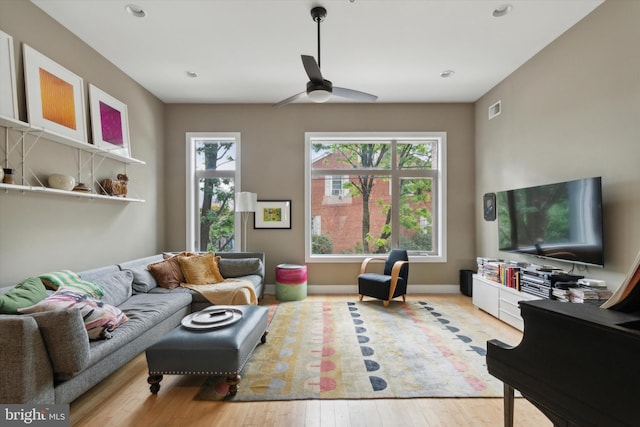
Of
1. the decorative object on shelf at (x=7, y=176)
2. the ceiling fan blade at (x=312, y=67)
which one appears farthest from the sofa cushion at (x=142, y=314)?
the ceiling fan blade at (x=312, y=67)

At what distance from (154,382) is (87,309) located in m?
0.69

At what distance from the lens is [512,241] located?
3777 mm

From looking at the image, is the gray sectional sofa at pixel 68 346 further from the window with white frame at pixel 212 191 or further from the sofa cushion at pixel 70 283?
the window with white frame at pixel 212 191

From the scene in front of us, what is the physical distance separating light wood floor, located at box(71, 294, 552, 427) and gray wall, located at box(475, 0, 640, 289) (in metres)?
1.79

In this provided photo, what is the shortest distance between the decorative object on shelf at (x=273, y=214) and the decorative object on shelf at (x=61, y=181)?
2.59 metres

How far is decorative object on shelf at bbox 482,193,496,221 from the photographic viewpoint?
4.42 m

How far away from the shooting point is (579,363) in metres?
1.09

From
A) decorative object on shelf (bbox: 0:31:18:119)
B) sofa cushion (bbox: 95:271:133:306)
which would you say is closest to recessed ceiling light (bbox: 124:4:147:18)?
decorative object on shelf (bbox: 0:31:18:119)

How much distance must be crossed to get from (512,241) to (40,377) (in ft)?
14.8

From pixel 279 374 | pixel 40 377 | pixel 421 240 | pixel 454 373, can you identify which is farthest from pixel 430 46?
pixel 40 377

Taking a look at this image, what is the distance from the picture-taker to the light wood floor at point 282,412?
1.84 metres

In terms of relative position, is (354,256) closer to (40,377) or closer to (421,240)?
(421,240)

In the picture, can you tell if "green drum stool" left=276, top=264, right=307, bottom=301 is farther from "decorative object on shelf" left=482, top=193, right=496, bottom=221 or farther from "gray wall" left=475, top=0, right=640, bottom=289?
"gray wall" left=475, top=0, right=640, bottom=289

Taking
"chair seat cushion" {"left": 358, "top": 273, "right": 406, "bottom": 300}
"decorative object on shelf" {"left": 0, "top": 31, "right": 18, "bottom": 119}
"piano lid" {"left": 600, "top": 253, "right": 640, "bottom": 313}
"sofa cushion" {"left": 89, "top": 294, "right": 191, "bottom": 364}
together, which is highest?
"decorative object on shelf" {"left": 0, "top": 31, "right": 18, "bottom": 119}
